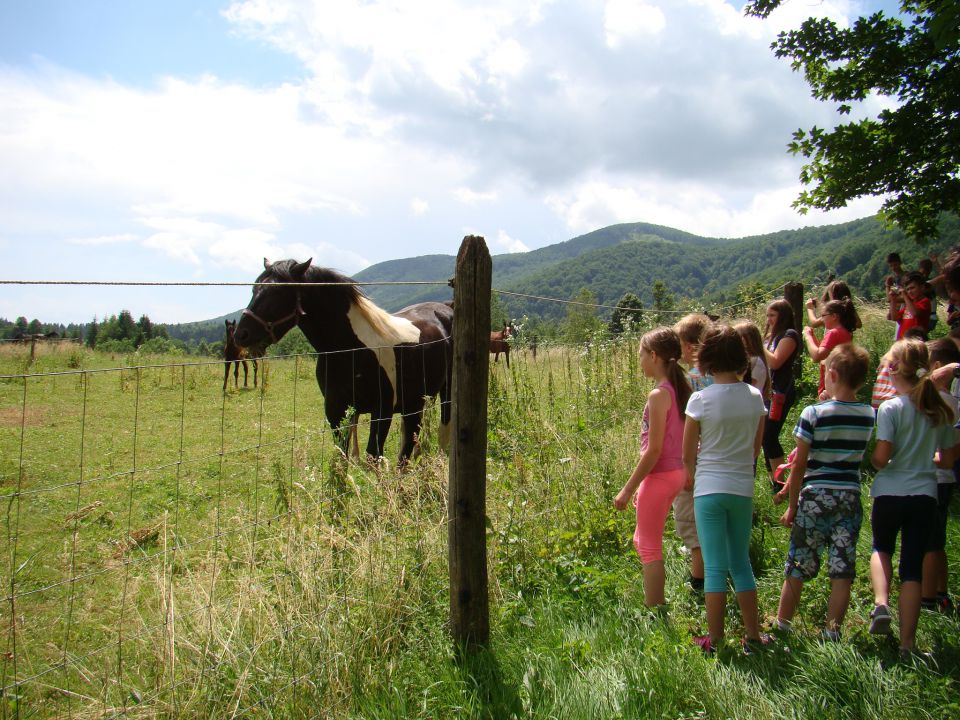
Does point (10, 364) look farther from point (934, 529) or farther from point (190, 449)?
point (934, 529)

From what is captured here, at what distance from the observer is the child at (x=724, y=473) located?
3020mm

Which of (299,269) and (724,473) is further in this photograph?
(299,269)

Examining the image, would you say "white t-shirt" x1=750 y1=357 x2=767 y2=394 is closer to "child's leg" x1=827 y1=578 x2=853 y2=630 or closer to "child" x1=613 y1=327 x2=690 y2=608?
"child" x1=613 y1=327 x2=690 y2=608

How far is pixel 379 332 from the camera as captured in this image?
5715 mm

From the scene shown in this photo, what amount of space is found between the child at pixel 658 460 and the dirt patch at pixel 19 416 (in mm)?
8347

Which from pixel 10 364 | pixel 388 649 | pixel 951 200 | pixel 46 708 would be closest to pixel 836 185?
pixel 951 200

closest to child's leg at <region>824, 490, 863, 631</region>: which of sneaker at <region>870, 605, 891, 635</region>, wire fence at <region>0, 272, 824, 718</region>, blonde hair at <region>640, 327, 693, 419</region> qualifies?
sneaker at <region>870, 605, 891, 635</region>

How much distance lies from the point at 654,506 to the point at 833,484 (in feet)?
2.94

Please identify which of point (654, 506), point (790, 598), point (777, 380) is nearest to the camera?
point (790, 598)

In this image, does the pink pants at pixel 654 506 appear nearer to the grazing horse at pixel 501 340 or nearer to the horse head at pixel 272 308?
the horse head at pixel 272 308

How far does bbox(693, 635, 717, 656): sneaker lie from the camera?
296 centimetres

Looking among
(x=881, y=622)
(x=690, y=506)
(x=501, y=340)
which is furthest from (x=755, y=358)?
(x=501, y=340)

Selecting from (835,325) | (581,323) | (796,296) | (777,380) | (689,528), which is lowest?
(689,528)

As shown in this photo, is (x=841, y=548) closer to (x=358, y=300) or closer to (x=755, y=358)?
(x=755, y=358)
